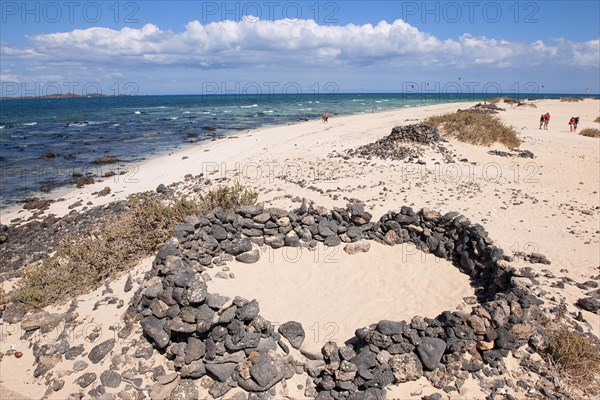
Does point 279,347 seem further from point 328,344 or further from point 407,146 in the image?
point 407,146

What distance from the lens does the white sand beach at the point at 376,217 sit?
775 centimetres

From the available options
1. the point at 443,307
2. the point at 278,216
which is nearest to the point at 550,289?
the point at 443,307

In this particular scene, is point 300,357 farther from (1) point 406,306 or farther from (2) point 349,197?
(2) point 349,197

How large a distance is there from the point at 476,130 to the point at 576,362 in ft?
63.3

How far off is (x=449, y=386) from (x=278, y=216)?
18.9 ft

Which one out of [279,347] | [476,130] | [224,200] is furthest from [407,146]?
[279,347]

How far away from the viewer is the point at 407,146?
2142 cm

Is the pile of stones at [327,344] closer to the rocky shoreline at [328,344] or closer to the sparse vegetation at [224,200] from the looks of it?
the rocky shoreline at [328,344]

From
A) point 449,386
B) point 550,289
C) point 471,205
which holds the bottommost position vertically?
point 449,386

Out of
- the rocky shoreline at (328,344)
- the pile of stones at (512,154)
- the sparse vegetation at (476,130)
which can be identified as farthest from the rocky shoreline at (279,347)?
the sparse vegetation at (476,130)

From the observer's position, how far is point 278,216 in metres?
10.2

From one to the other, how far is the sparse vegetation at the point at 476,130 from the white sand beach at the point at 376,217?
0.67m

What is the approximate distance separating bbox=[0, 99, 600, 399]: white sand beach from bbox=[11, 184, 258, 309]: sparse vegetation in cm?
55

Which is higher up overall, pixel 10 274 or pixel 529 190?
pixel 529 190
